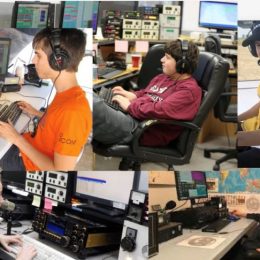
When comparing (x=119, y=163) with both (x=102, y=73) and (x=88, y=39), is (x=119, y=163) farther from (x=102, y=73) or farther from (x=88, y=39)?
(x=88, y=39)

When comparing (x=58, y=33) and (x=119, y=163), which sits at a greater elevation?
(x=58, y=33)

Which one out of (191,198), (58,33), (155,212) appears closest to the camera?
(58,33)

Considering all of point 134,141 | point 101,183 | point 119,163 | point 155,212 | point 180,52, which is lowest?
point 155,212

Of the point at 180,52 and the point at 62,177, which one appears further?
the point at 62,177

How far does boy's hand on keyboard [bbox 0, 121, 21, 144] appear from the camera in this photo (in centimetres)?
182

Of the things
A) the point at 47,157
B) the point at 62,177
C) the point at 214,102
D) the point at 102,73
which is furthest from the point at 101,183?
the point at 214,102

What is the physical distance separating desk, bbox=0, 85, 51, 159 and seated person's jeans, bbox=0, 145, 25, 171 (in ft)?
0.08

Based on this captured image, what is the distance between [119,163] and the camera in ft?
6.21

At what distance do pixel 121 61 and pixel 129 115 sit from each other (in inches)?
10.7

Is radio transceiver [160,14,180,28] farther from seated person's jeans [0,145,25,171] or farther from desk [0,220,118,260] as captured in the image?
desk [0,220,118,260]

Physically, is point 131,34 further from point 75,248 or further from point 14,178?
point 75,248

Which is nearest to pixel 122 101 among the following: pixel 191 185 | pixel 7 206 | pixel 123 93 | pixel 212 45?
pixel 123 93

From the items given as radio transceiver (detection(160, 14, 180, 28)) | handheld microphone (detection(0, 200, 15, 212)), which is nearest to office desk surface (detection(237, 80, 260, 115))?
radio transceiver (detection(160, 14, 180, 28))

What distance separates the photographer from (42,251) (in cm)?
208
